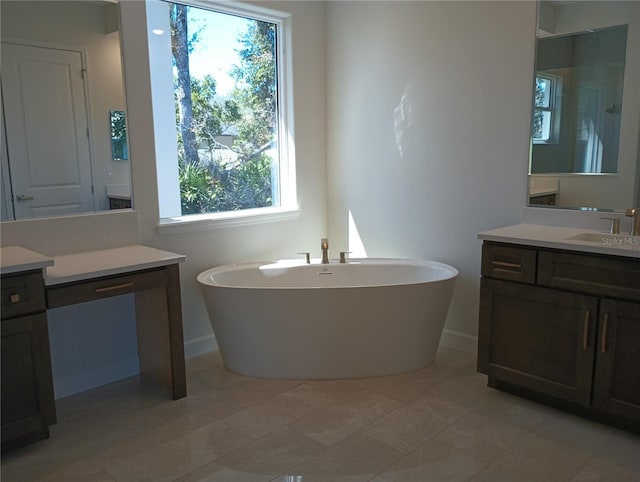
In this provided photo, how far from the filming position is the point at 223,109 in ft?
11.6

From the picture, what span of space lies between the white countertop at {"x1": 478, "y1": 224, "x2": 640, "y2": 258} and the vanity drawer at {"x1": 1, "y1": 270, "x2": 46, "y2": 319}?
6.67ft

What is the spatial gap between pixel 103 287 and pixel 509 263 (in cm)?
193

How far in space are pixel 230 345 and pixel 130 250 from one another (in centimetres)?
77

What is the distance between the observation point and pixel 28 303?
2.17 m

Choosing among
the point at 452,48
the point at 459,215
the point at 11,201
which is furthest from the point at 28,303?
the point at 452,48

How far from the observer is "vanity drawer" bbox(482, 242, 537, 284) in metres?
2.51

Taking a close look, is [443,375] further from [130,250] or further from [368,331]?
[130,250]

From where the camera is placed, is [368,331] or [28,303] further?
[368,331]

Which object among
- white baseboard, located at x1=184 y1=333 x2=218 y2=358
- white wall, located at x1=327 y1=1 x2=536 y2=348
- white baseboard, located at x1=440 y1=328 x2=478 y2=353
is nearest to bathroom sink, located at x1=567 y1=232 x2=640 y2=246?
white wall, located at x1=327 y1=1 x2=536 y2=348

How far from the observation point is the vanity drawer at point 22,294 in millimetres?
2105

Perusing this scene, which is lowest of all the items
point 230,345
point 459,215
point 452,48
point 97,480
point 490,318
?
point 97,480

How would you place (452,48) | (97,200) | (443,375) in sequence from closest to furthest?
1. (97,200)
2. (443,375)
3. (452,48)

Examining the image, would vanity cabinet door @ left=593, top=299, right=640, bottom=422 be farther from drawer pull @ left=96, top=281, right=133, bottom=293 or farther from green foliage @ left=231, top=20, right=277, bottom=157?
green foliage @ left=231, top=20, right=277, bottom=157

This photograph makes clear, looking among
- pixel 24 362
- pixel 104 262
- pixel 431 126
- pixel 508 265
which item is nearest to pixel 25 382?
pixel 24 362
